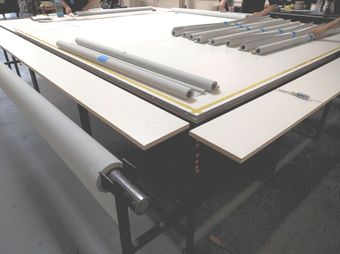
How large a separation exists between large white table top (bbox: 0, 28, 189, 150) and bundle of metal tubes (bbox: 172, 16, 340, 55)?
0.95 metres

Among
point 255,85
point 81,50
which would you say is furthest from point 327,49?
point 81,50

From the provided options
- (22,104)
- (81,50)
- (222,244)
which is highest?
(81,50)

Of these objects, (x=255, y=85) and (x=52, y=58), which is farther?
(x=52, y=58)

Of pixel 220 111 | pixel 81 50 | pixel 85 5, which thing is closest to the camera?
pixel 220 111

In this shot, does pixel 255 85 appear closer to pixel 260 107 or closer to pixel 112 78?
pixel 260 107

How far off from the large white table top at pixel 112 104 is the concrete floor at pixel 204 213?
0.81m

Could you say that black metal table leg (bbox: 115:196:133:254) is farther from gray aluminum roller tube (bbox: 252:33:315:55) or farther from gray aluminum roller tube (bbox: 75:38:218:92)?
gray aluminum roller tube (bbox: 252:33:315:55)

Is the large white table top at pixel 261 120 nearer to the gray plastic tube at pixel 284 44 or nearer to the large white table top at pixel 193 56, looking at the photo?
the large white table top at pixel 193 56

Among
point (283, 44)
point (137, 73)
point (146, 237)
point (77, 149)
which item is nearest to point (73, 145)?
point (77, 149)

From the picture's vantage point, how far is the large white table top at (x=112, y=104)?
35.6 inches

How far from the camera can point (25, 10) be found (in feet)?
22.4

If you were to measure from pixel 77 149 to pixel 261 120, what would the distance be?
0.67m

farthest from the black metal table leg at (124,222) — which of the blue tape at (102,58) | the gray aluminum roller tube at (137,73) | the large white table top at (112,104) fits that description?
the blue tape at (102,58)

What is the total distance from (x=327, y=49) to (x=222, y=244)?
1.47 metres
